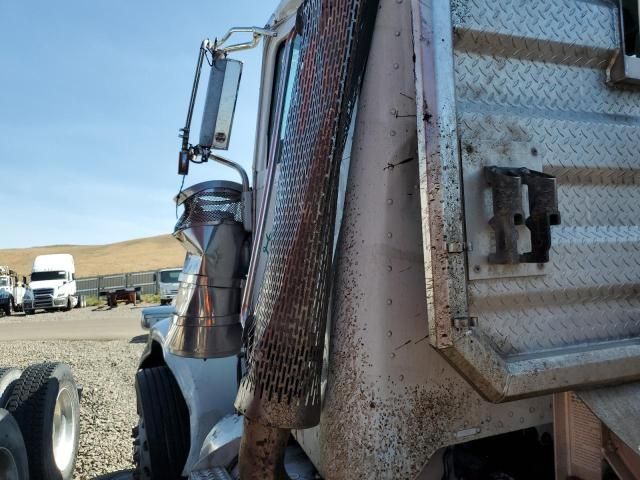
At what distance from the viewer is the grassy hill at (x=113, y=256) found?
196ft

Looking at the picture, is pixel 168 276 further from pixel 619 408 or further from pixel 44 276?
pixel 619 408

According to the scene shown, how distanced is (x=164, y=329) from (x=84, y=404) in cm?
367

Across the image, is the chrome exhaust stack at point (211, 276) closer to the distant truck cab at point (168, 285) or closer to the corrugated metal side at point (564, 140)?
the corrugated metal side at point (564, 140)

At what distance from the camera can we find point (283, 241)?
1688 mm

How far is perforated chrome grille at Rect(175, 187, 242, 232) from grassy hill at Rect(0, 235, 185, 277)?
179 feet

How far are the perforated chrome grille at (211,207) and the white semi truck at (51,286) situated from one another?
2530 cm

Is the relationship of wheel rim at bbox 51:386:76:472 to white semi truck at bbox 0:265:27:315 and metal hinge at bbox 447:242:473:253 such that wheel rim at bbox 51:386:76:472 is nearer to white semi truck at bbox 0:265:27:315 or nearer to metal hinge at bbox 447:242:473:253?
metal hinge at bbox 447:242:473:253

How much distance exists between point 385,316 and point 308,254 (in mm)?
303

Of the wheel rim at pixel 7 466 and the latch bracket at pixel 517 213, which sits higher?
the latch bracket at pixel 517 213

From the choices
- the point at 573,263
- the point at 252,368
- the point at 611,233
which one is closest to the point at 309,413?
the point at 252,368

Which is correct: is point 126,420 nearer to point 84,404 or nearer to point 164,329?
point 84,404

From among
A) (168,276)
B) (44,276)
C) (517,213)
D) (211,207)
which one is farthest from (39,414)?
(44,276)

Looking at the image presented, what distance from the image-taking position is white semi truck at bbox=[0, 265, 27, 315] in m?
24.5

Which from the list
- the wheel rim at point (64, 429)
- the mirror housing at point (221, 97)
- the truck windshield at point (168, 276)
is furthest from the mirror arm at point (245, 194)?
the truck windshield at point (168, 276)
